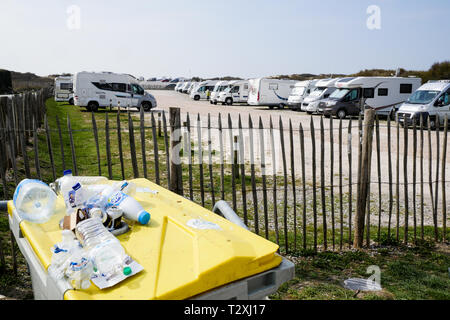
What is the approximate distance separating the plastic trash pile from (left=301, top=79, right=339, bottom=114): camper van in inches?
841

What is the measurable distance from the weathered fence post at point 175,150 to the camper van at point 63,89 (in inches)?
1104

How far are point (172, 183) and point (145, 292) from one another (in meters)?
2.80

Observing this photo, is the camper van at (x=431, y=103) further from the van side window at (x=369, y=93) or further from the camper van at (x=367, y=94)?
the van side window at (x=369, y=93)

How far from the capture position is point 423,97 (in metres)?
18.1

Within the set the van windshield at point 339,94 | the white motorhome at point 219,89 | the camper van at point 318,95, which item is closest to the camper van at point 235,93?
the white motorhome at point 219,89

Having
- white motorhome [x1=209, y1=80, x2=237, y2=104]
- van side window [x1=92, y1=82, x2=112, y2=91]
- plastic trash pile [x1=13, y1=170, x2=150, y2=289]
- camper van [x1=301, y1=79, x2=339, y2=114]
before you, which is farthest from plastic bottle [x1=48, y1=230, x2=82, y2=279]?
white motorhome [x1=209, y1=80, x2=237, y2=104]

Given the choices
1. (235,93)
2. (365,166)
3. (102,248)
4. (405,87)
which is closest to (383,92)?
(405,87)

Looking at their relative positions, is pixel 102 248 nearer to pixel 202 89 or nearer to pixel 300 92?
pixel 300 92

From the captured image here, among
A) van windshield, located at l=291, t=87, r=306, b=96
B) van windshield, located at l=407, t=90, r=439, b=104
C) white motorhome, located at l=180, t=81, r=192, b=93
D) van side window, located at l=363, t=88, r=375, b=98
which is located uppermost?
white motorhome, located at l=180, t=81, r=192, b=93

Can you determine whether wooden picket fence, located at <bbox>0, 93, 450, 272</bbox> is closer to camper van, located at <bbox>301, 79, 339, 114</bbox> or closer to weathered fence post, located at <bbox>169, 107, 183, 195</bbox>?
weathered fence post, located at <bbox>169, 107, 183, 195</bbox>

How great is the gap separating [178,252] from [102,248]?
371 millimetres

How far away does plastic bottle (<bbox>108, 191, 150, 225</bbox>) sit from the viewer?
7.45 feet

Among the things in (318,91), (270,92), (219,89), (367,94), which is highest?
(219,89)

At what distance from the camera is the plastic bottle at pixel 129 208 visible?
2.27 m
